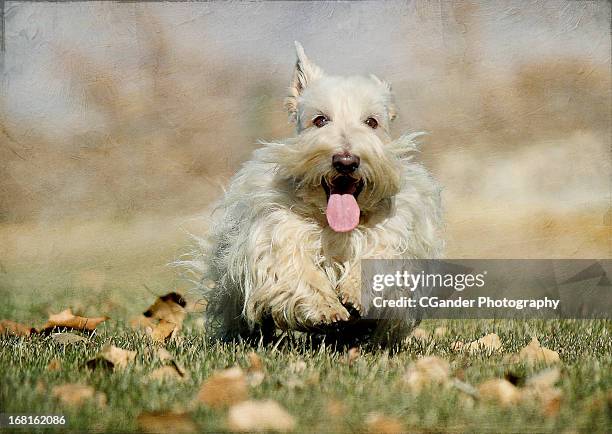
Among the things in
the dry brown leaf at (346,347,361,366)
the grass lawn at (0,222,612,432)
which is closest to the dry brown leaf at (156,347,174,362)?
the grass lawn at (0,222,612,432)

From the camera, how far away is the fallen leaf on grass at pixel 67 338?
434cm

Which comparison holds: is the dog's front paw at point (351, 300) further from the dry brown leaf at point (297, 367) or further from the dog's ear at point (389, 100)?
the dog's ear at point (389, 100)

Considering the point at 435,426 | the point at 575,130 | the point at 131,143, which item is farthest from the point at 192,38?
the point at 435,426

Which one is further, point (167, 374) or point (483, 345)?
point (483, 345)

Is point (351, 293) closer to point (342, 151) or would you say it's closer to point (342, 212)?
point (342, 212)

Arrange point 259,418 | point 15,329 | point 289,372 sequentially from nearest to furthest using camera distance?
point 259,418 < point 289,372 < point 15,329

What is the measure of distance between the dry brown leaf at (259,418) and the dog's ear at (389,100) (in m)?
2.30

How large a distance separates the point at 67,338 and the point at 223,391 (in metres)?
1.91

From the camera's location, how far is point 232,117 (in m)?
5.43

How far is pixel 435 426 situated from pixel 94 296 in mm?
3352

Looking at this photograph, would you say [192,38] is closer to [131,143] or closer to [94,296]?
[131,143]

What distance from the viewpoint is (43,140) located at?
4762 mm

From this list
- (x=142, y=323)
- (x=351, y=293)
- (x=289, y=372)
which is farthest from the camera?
(x=142, y=323)

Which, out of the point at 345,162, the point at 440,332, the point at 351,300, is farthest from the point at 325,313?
the point at 440,332
